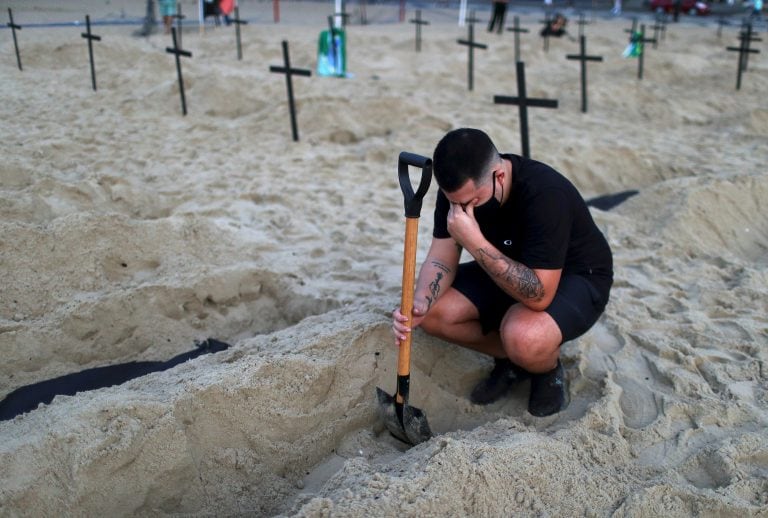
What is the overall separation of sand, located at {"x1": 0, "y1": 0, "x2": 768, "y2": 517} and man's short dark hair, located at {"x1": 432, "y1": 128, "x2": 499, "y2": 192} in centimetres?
84

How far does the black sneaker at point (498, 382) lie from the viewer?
2.72m

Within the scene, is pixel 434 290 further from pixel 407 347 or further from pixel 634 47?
pixel 634 47

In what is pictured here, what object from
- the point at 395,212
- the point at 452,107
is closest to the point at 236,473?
the point at 395,212

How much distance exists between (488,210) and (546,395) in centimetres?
79

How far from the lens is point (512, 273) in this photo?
235 cm

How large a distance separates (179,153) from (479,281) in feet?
12.7

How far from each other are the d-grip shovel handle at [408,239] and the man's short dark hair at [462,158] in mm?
68

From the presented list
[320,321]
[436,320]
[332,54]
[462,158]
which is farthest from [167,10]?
[462,158]

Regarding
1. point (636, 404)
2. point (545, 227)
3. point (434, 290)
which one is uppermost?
point (545, 227)

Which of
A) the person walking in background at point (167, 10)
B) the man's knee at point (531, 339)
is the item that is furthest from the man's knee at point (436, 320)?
the person walking in background at point (167, 10)

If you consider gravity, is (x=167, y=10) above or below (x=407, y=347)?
above

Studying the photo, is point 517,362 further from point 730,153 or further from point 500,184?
point 730,153

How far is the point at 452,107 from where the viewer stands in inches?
294

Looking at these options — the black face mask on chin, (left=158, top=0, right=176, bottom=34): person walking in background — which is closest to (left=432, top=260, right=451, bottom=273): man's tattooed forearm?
the black face mask on chin
